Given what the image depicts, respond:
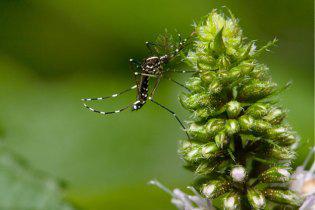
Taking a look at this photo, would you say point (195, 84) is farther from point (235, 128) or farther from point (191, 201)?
point (191, 201)

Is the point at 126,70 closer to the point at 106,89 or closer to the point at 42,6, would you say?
the point at 106,89

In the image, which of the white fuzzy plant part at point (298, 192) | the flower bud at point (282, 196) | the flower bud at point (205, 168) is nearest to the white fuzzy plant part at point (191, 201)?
the white fuzzy plant part at point (298, 192)

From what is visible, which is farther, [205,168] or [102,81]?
[102,81]

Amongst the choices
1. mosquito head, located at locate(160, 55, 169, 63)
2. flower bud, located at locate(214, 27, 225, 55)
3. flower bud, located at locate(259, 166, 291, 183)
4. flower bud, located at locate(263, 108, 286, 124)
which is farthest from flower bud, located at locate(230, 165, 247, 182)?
mosquito head, located at locate(160, 55, 169, 63)

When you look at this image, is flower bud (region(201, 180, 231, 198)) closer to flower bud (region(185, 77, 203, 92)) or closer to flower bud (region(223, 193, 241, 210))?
flower bud (region(223, 193, 241, 210))

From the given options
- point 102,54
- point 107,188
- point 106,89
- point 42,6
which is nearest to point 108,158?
point 107,188


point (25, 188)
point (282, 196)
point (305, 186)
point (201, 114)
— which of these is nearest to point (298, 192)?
point (305, 186)
